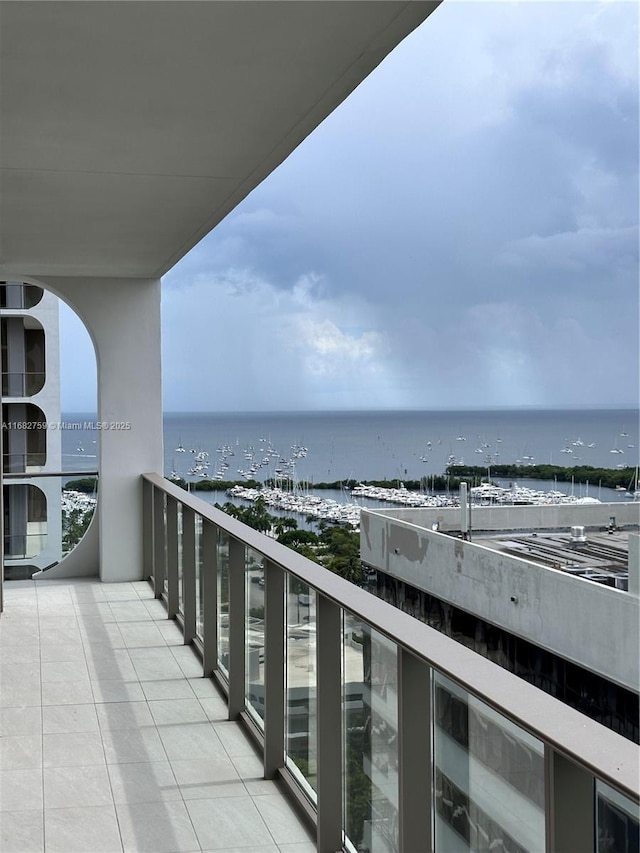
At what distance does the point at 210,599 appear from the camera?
4781 millimetres

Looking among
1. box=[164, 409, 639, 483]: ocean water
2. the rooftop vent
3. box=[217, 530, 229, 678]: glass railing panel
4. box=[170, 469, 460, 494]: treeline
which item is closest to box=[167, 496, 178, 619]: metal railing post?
box=[217, 530, 229, 678]: glass railing panel

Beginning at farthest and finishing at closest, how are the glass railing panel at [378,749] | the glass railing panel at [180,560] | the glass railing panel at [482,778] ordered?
the glass railing panel at [180,560] < the glass railing panel at [378,749] < the glass railing panel at [482,778]

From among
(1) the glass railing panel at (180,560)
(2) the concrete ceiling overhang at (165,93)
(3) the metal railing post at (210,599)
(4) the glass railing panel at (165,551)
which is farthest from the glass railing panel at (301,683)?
(4) the glass railing panel at (165,551)

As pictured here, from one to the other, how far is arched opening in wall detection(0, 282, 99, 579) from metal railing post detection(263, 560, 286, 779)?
4.59 m

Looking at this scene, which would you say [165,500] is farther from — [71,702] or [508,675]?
[508,675]

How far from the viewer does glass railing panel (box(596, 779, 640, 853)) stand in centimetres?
116

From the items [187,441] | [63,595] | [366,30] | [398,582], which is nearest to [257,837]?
[366,30]

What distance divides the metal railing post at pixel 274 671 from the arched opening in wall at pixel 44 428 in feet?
15.0

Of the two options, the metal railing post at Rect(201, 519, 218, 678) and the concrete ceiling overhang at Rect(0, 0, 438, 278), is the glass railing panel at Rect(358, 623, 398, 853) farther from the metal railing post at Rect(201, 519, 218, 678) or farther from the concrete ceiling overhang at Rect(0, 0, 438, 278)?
the metal railing post at Rect(201, 519, 218, 678)

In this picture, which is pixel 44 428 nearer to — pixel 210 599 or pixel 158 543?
pixel 158 543

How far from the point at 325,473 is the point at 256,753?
26.6m

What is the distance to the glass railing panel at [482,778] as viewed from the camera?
1.45 metres

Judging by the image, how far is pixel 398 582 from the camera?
2961cm

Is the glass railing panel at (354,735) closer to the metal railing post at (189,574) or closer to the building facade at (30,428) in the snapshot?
the metal railing post at (189,574)
